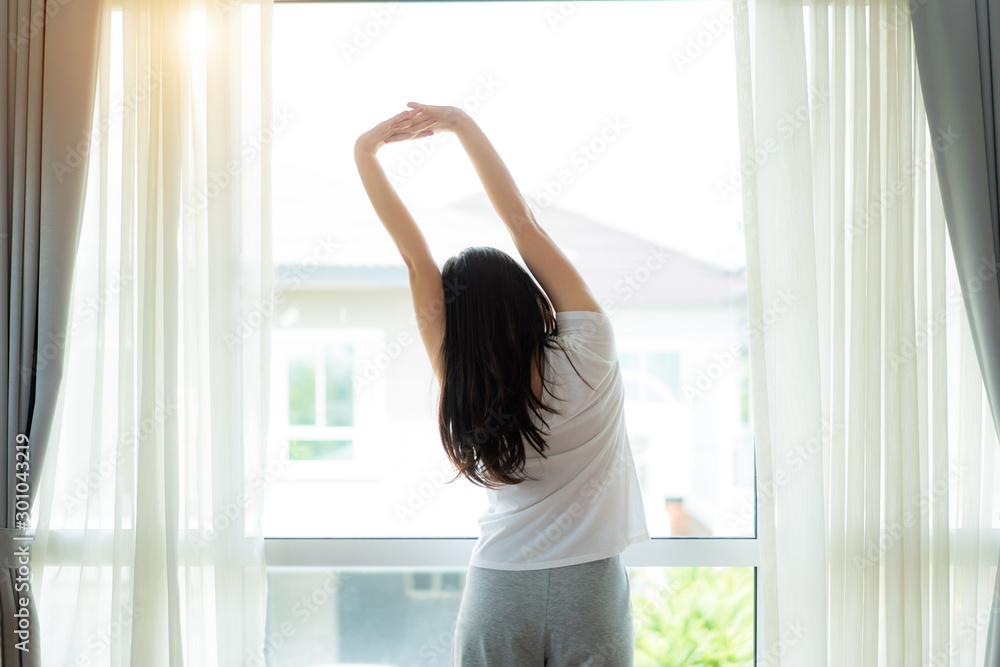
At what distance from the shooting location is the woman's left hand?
1.55 metres

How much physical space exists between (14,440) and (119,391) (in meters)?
0.27

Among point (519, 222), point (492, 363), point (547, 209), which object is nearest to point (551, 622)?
point (492, 363)

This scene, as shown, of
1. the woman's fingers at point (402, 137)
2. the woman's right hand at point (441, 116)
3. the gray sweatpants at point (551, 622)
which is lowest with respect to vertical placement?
the gray sweatpants at point (551, 622)

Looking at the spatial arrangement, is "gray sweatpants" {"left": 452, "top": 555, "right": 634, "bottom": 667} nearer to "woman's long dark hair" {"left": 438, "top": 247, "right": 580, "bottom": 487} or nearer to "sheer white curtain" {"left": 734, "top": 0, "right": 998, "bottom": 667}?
"woman's long dark hair" {"left": 438, "top": 247, "right": 580, "bottom": 487}

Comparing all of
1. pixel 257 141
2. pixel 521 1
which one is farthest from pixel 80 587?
pixel 521 1

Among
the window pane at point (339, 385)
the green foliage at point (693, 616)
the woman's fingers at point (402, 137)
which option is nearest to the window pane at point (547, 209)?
the window pane at point (339, 385)

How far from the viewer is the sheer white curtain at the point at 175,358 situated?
5.36 ft

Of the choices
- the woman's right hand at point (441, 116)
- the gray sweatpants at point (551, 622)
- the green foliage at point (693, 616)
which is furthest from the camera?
the green foliage at point (693, 616)

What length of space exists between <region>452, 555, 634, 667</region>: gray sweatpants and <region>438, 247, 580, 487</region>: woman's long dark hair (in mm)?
208

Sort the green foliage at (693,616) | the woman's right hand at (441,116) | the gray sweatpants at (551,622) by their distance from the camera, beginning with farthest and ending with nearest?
the green foliage at (693,616)
the woman's right hand at (441,116)
the gray sweatpants at (551,622)

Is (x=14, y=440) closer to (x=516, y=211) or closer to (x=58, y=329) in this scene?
(x=58, y=329)

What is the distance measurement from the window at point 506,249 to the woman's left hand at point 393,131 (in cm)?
25

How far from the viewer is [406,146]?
1806 millimetres

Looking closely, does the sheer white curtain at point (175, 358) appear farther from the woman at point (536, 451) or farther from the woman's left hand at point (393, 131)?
the woman at point (536, 451)
